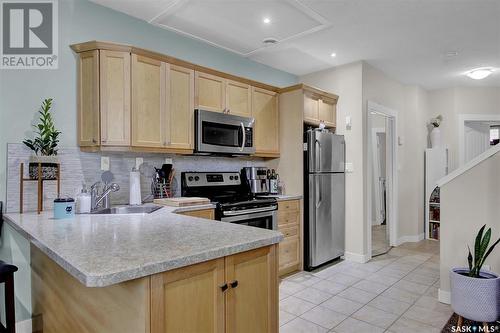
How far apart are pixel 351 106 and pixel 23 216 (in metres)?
3.65

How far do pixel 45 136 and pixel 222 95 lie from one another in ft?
5.49

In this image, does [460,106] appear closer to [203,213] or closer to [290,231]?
[290,231]

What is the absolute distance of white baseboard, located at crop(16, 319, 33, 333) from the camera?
7.10ft

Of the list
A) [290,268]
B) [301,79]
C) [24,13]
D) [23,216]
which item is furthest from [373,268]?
[24,13]

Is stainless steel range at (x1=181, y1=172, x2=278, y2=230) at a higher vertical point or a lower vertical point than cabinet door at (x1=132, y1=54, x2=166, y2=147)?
lower

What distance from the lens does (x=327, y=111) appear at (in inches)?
157

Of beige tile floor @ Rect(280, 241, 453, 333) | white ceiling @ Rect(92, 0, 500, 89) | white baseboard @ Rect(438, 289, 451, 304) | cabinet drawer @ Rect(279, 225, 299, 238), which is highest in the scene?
white ceiling @ Rect(92, 0, 500, 89)

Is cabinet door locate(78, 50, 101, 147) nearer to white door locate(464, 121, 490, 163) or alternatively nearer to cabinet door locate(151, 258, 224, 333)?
cabinet door locate(151, 258, 224, 333)

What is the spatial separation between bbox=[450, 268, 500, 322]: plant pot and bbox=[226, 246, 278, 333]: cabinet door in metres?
1.63

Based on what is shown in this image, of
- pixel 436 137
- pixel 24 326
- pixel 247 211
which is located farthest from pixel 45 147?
pixel 436 137

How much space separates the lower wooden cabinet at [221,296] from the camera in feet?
3.34

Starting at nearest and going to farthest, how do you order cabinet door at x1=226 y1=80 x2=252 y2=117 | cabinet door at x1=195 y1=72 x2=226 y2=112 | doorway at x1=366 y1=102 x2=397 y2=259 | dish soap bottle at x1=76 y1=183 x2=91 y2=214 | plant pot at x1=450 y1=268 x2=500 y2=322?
plant pot at x1=450 y1=268 x2=500 y2=322, dish soap bottle at x1=76 y1=183 x2=91 y2=214, cabinet door at x1=195 y1=72 x2=226 y2=112, cabinet door at x1=226 y1=80 x2=252 y2=117, doorway at x1=366 y1=102 x2=397 y2=259

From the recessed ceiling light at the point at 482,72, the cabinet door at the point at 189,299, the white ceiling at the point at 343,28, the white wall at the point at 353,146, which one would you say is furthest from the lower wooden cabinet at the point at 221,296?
the recessed ceiling light at the point at 482,72

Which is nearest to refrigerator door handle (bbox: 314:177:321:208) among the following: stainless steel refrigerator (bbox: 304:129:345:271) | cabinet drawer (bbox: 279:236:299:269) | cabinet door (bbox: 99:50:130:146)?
stainless steel refrigerator (bbox: 304:129:345:271)
